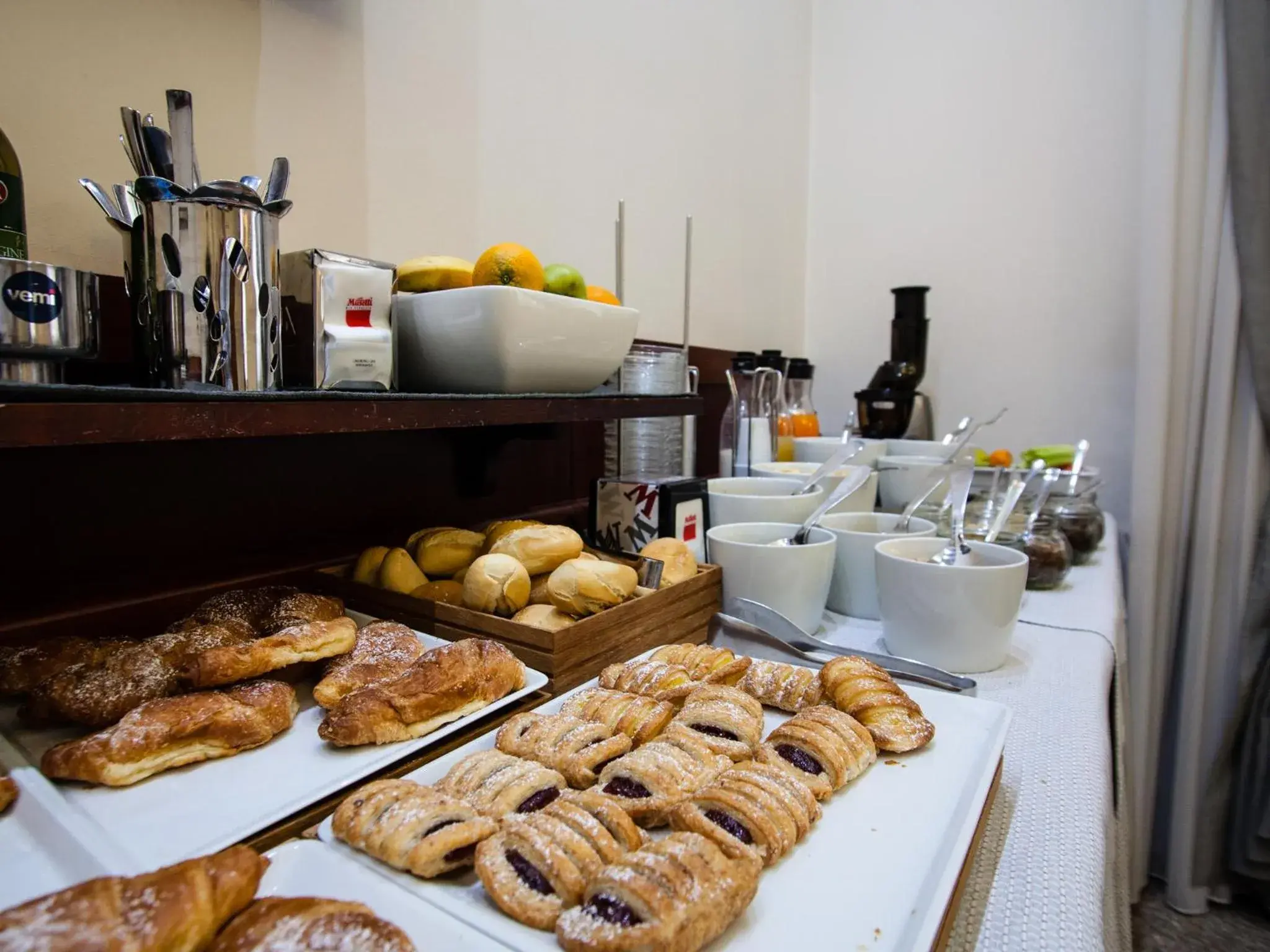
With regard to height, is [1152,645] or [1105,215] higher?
[1105,215]

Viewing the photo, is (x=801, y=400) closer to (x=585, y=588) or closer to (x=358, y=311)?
(x=585, y=588)

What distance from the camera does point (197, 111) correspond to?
786 millimetres

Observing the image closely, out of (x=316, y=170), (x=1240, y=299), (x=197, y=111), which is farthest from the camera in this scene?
(x=1240, y=299)

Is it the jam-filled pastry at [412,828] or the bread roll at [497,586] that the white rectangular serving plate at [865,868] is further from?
the bread roll at [497,586]

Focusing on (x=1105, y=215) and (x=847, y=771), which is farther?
(x=1105, y=215)

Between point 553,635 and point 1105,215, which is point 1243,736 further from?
point 553,635

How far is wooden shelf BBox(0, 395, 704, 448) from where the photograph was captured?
1.43 feet

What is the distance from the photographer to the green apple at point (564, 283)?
0.89 m

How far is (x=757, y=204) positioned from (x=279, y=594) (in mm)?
1693

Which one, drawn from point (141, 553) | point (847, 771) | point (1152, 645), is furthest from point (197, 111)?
point (1152, 645)

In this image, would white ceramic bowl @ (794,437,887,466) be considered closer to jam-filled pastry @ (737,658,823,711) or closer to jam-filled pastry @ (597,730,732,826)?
jam-filled pastry @ (737,658,823,711)

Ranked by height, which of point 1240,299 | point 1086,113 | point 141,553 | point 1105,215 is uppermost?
point 1086,113

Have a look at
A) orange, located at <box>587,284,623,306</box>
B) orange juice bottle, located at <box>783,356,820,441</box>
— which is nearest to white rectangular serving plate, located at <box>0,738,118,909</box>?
orange, located at <box>587,284,623,306</box>

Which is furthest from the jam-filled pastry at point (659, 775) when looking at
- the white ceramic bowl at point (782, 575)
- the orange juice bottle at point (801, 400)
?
the orange juice bottle at point (801, 400)
